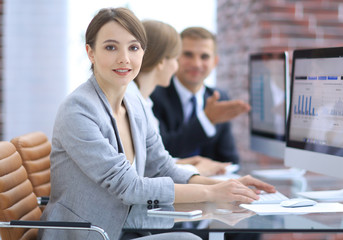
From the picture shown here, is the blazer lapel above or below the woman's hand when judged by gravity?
above

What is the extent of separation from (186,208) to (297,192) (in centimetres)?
60

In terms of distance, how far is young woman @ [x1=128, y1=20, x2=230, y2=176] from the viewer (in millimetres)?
2402

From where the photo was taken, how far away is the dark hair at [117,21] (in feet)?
5.59

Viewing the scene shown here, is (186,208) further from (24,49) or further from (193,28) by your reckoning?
A: (24,49)

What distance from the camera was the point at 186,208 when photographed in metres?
1.59

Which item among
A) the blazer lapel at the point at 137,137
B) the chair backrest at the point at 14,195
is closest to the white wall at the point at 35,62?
the chair backrest at the point at 14,195

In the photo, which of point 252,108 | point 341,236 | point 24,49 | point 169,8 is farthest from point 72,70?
point 341,236

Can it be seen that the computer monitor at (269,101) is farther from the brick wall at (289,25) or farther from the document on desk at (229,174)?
the brick wall at (289,25)

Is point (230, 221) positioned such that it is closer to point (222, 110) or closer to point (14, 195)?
point (14, 195)

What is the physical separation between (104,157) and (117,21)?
0.47 meters

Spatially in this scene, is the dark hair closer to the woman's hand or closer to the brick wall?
the woman's hand

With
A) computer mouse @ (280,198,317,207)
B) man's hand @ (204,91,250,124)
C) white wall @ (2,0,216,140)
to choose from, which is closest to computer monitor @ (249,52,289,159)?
man's hand @ (204,91,250,124)

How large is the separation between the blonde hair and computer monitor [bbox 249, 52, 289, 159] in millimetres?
554

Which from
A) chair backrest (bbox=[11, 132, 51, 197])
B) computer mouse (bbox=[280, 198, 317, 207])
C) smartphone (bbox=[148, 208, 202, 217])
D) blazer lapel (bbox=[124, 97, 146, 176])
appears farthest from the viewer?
chair backrest (bbox=[11, 132, 51, 197])
